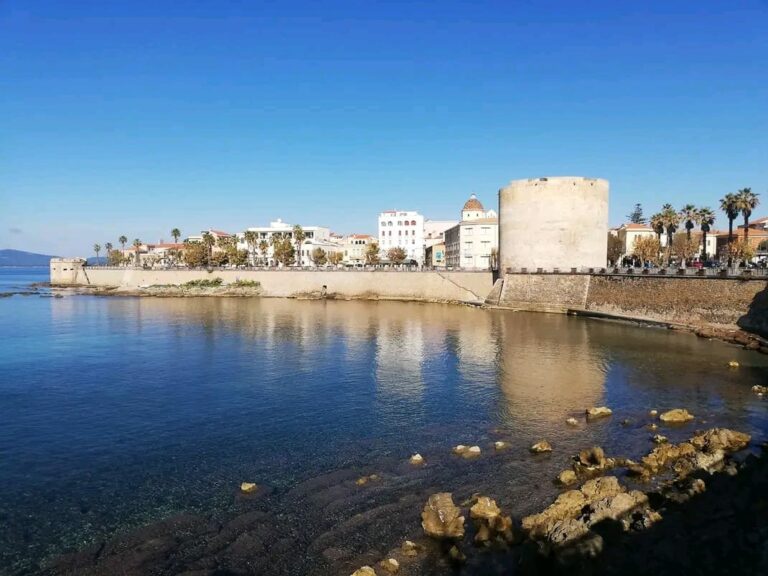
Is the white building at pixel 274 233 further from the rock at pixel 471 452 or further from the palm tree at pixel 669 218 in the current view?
the rock at pixel 471 452

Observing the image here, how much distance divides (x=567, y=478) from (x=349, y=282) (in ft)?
180

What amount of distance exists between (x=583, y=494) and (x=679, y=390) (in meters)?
12.4

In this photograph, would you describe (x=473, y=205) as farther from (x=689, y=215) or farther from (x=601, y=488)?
(x=601, y=488)

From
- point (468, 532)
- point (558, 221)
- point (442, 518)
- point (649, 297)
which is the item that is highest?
point (558, 221)

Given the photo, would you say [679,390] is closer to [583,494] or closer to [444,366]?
[444,366]

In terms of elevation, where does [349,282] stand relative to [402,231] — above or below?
below

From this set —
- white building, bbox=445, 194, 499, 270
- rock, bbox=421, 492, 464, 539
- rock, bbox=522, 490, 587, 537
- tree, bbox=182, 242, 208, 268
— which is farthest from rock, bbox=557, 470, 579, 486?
tree, bbox=182, 242, 208, 268

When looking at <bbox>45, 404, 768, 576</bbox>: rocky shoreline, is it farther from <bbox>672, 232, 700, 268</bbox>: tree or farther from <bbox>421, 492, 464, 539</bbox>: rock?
<bbox>672, 232, 700, 268</bbox>: tree

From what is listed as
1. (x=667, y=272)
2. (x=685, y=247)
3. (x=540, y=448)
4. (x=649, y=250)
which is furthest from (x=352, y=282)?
(x=540, y=448)

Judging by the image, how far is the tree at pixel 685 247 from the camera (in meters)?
55.7

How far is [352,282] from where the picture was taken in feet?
219

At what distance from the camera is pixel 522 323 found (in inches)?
1644

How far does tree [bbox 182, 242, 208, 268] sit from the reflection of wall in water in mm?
58883

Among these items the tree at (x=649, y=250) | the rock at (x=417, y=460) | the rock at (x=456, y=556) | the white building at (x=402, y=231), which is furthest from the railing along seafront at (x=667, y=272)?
the white building at (x=402, y=231)
